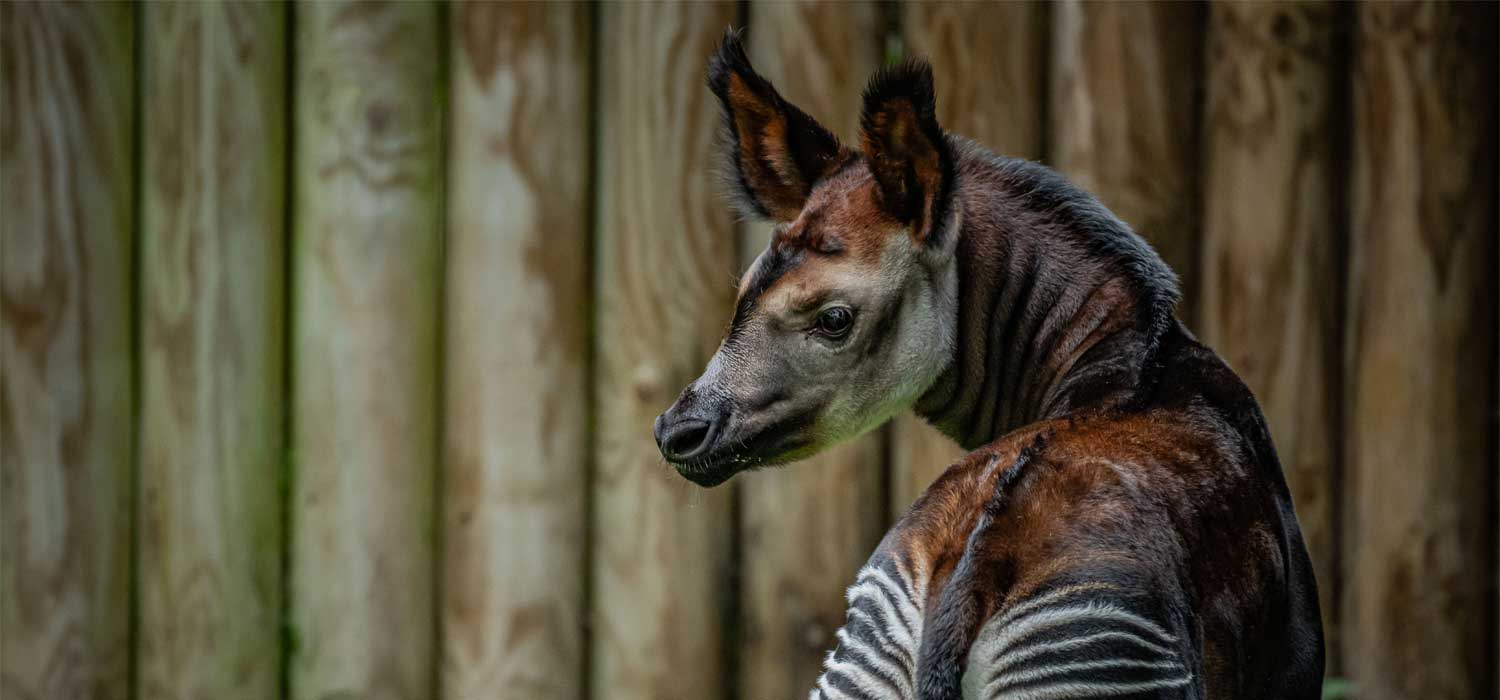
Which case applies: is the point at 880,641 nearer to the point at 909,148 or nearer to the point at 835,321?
the point at 835,321

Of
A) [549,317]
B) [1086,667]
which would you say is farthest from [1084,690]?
[549,317]

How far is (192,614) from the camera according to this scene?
5.19 meters

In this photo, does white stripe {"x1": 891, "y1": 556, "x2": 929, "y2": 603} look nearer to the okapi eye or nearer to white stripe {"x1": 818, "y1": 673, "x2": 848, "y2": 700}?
white stripe {"x1": 818, "y1": 673, "x2": 848, "y2": 700}

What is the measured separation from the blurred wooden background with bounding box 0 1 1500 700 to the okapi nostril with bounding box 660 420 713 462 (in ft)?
6.33

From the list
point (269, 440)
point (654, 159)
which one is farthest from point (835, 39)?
point (269, 440)

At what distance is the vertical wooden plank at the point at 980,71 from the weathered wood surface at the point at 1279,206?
20.6 inches

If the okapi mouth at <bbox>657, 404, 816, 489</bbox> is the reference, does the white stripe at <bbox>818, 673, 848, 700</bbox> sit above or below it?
below

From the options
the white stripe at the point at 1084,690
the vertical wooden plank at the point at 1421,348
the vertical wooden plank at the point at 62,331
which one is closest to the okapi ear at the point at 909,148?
the white stripe at the point at 1084,690

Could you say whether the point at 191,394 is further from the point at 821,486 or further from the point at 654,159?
the point at 821,486

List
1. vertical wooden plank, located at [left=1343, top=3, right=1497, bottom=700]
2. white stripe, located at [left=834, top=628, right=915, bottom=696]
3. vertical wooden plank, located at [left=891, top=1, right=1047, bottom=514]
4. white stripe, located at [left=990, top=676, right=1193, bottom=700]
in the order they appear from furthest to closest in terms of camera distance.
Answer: vertical wooden plank, located at [left=891, top=1, right=1047, bottom=514] → vertical wooden plank, located at [left=1343, top=3, right=1497, bottom=700] → white stripe, located at [left=834, top=628, right=915, bottom=696] → white stripe, located at [left=990, top=676, right=1193, bottom=700]

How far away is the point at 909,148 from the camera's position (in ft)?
9.86

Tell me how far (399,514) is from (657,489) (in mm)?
790

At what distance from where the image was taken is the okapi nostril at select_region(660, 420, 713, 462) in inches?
121

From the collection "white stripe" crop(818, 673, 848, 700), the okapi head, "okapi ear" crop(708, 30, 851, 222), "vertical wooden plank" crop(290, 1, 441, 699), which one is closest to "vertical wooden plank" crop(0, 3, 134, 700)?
"vertical wooden plank" crop(290, 1, 441, 699)
